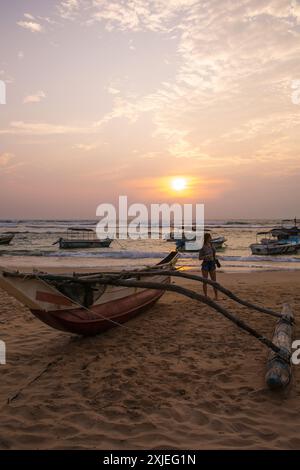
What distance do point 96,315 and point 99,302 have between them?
26cm

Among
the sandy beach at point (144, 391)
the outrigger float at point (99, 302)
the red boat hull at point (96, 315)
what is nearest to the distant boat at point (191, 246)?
the red boat hull at point (96, 315)

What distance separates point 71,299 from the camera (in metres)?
6.50

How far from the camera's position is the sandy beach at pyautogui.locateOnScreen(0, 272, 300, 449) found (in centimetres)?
400

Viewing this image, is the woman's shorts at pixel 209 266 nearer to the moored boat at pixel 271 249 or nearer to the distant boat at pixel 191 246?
the moored boat at pixel 271 249

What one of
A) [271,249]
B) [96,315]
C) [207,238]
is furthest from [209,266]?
[271,249]

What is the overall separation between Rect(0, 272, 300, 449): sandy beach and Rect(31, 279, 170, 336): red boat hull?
0.88 ft

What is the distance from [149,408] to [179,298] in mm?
6880

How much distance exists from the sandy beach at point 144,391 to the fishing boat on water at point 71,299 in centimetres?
41

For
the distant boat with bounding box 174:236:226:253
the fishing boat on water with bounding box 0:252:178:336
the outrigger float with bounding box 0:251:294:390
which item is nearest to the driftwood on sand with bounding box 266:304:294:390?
the outrigger float with bounding box 0:251:294:390

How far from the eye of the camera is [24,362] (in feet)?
20.2

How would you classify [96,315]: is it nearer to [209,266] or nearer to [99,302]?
[99,302]

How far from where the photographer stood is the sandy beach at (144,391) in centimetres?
400
